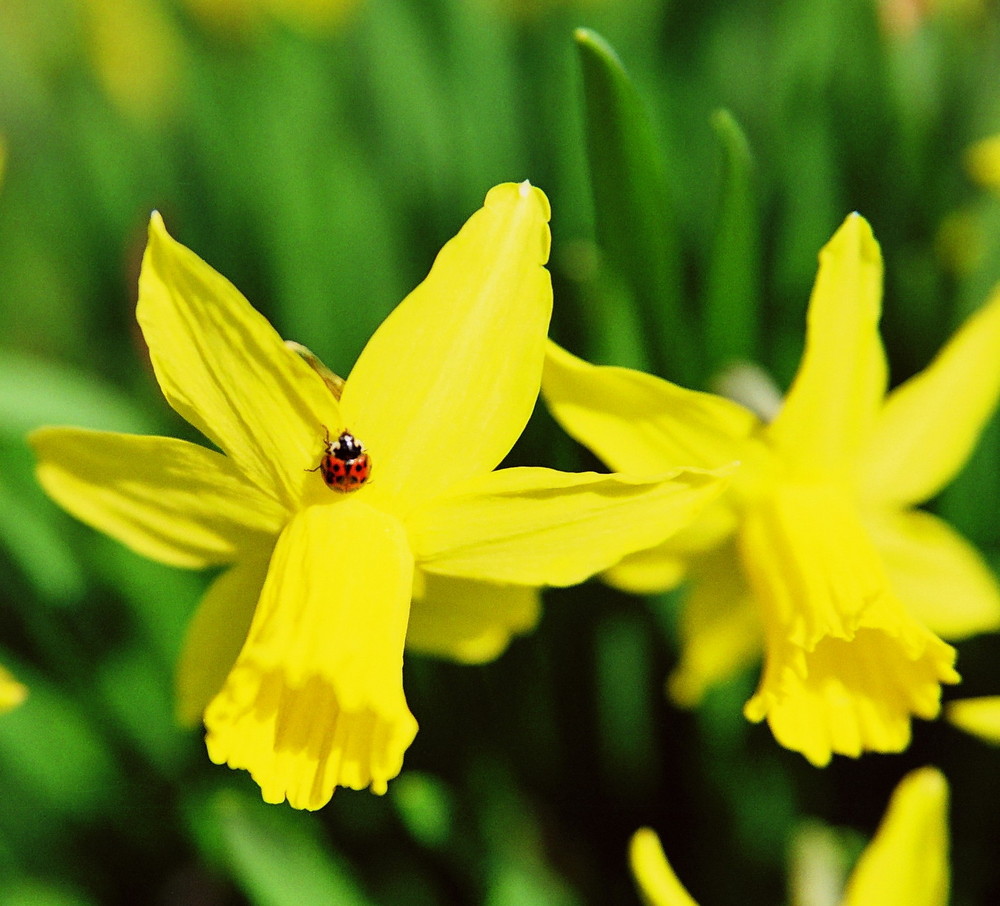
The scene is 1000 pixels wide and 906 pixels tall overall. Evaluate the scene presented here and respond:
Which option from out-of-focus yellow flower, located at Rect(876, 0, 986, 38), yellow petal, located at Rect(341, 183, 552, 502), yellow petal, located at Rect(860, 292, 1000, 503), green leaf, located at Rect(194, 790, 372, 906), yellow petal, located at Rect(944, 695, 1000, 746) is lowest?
green leaf, located at Rect(194, 790, 372, 906)

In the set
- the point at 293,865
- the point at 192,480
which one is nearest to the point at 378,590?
the point at 192,480

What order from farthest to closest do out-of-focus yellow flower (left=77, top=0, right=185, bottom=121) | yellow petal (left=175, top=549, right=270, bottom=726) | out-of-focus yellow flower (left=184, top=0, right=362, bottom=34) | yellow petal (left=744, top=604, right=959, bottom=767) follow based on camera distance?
out-of-focus yellow flower (left=77, top=0, right=185, bottom=121), out-of-focus yellow flower (left=184, top=0, right=362, bottom=34), yellow petal (left=175, top=549, right=270, bottom=726), yellow petal (left=744, top=604, right=959, bottom=767)

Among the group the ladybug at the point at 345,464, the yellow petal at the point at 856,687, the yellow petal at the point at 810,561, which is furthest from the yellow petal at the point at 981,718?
the ladybug at the point at 345,464

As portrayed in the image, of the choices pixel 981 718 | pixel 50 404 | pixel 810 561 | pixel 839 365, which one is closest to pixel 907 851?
pixel 981 718

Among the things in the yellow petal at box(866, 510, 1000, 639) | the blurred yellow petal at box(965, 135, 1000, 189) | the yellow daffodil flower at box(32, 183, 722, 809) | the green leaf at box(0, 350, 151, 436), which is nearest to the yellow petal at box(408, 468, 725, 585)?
the yellow daffodil flower at box(32, 183, 722, 809)

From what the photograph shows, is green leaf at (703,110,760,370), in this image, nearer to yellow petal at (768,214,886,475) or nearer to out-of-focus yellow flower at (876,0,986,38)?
yellow petal at (768,214,886,475)

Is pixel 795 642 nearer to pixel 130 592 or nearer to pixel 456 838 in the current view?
pixel 456 838
